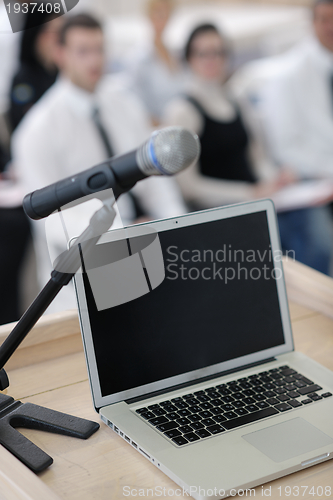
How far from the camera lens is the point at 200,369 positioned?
2.49 ft

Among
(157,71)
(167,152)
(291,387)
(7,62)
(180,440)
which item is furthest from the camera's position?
(157,71)

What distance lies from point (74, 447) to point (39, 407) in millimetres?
91

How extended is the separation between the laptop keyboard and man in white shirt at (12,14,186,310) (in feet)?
3.80

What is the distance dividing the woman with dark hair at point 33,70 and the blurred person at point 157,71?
2.78 feet

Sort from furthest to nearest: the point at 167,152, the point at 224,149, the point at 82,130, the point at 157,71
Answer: the point at 157,71 < the point at 224,149 < the point at 82,130 < the point at 167,152

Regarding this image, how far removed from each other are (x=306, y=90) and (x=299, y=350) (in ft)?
5.98

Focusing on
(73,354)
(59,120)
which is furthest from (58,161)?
(73,354)

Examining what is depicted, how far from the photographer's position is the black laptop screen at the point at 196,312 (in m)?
0.72

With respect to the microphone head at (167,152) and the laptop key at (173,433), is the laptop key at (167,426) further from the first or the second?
the microphone head at (167,152)

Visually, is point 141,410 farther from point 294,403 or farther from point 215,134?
point 215,134

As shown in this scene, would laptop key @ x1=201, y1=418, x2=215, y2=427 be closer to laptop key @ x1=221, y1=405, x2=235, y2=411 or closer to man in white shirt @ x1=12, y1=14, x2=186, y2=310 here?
laptop key @ x1=221, y1=405, x2=235, y2=411

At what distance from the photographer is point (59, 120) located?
1.91 meters

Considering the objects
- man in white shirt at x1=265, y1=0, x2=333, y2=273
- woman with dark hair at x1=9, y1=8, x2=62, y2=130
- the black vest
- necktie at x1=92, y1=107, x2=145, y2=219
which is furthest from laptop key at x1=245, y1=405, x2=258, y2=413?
woman with dark hair at x1=9, y1=8, x2=62, y2=130

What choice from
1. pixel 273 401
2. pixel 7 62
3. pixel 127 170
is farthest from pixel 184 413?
pixel 7 62
